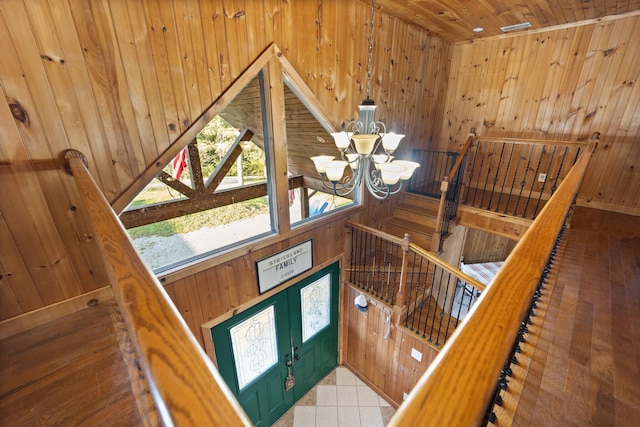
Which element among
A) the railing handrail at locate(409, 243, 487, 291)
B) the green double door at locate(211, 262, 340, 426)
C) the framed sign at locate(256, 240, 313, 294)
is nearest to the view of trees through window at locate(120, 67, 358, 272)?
the framed sign at locate(256, 240, 313, 294)

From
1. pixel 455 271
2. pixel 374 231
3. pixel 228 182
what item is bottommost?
pixel 455 271

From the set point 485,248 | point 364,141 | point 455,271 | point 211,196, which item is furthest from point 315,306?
point 485,248

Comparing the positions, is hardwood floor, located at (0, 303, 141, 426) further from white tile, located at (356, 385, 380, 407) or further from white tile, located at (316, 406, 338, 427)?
white tile, located at (356, 385, 380, 407)

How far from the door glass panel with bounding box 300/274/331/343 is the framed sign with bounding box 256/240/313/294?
0.39 m

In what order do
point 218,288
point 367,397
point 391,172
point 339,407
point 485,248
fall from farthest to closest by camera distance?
point 485,248
point 367,397
point 339,407
point 218,288
point 391,172

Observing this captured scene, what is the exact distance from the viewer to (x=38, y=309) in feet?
5.48

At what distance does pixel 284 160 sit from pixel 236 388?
2.56 meters

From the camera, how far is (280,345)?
10.9ft

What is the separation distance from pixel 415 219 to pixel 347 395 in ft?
9.10

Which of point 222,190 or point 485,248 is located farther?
point 485,248

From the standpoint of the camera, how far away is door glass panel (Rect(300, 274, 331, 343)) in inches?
135

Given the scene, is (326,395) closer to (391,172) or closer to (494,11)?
(391,172)

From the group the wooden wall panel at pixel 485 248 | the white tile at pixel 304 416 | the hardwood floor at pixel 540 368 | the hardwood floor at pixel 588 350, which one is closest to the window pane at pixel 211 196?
the hardwood floor at pixel 540 368

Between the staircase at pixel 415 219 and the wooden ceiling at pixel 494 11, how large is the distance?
7.63 feet
